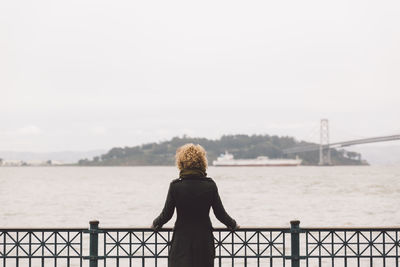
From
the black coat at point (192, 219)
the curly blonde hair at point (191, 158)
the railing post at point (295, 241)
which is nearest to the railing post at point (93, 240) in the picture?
the black coat at point (192, 219)

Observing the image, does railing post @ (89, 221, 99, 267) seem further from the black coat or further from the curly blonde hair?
the curly blonde hair

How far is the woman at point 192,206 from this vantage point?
4.87 m

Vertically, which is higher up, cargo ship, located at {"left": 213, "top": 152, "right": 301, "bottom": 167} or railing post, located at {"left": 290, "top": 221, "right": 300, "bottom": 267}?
railing post, located at {"left": 290, "top": 221, "right": 300, "bottom": 267}

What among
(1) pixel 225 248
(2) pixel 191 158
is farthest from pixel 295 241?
(2) pixel 191 158

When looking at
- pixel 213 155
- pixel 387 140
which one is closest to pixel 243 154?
pixel 213 155

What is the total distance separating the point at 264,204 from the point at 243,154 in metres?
147

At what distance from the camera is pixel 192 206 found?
4.88 m

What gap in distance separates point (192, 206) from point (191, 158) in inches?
17.4

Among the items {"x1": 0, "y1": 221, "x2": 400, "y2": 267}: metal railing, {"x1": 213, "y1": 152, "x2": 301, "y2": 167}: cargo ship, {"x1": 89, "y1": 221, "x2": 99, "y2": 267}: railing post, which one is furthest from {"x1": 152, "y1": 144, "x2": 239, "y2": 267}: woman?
{"x1": 213, "y1": 152, "x2": 301, "y2": 167}: cargo ship

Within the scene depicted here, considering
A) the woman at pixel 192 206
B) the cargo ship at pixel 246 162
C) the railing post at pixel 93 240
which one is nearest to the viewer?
the woman at pixel 192 206

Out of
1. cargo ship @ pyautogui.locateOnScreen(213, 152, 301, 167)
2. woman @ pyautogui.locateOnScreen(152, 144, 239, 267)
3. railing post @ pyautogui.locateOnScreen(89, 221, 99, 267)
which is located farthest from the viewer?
cargo ship @ pyautogui.locateOnScreen(213, 152, 301, 167)

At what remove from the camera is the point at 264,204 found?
157 ft

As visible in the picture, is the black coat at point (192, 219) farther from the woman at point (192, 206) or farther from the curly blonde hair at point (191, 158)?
the curly blonde hair at point (191, 158)

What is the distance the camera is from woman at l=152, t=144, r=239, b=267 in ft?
16.0
